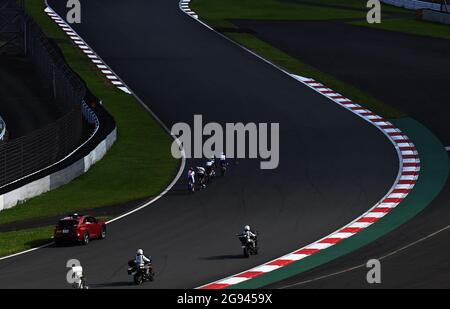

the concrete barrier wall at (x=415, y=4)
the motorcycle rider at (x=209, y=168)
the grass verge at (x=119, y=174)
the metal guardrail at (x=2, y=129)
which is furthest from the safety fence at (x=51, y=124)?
the concrete barrier wall at (x=415, y=4)

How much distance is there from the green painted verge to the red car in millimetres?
7381

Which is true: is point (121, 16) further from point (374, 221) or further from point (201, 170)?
point (374, 221)

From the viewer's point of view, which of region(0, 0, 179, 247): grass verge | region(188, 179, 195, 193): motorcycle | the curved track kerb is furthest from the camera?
region(188, 179, 195, 193): motorcycle

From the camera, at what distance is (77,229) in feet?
131

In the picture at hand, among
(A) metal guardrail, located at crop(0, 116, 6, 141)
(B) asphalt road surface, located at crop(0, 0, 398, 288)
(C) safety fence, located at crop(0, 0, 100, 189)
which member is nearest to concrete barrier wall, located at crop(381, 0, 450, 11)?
(B) asphalt road surface, located at crop(0, 0, 398, 288)

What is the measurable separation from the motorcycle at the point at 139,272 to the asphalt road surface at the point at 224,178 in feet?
1.10

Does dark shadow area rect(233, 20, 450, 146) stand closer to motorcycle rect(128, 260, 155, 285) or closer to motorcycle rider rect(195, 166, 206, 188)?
motorcycle rider rect(195, 166, 206, 188)

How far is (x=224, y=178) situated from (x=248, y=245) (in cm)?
1266

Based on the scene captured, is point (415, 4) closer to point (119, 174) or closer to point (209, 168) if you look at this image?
A: point (119, 174)

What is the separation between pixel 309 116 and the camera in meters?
61.5

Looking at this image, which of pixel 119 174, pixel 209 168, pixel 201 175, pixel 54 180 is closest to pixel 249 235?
pixel 201 175

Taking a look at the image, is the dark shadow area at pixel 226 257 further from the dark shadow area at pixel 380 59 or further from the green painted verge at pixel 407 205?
the dark shadow area at pixel 380 59

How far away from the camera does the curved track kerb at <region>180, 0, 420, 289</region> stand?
36469 millimetres

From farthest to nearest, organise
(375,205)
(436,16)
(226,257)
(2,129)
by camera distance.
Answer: (436,16)
(2,129)
(375,205)
(226,257)
